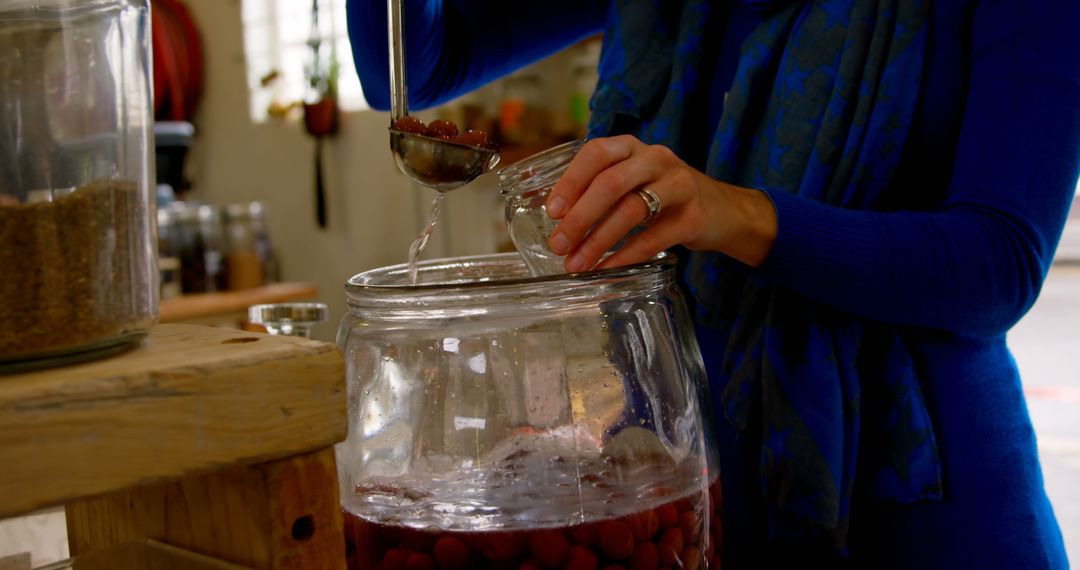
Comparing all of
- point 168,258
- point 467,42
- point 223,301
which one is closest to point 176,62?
point 168,258

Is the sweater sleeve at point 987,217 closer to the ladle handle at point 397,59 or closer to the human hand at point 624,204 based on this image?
the human hand at point 624,204

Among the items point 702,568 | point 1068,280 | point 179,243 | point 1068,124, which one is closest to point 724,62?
point 1068,124

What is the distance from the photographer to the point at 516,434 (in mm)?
508

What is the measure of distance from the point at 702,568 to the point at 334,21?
3.44 meters

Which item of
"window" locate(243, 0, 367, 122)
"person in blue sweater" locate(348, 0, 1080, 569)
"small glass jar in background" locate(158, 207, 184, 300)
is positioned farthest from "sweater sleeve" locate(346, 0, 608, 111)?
"window" locate(243, 0, 367, 122)

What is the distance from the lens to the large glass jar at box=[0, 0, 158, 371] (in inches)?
15.4

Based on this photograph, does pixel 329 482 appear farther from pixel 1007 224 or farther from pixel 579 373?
pixel 1007 224

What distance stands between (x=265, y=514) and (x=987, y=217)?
0.62m

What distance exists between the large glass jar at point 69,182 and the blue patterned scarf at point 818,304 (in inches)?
20.4

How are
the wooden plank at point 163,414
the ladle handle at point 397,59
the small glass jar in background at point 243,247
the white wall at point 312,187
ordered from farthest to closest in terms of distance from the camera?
the white wall at point 312,187 → the small glass jar in background at point 243,247 → the ladle handle at point 397,59 → the wooden plank at point 163,414

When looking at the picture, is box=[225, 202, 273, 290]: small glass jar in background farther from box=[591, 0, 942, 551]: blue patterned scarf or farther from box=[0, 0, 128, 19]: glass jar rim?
box=[0, 0, 128, 19]: glass jar rim

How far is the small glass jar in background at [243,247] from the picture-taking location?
10.7 ft

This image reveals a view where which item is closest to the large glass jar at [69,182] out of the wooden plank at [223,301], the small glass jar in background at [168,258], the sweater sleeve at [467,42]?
the sweater sleeve at [467,42]

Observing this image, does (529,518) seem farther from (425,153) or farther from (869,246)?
(869,246)
